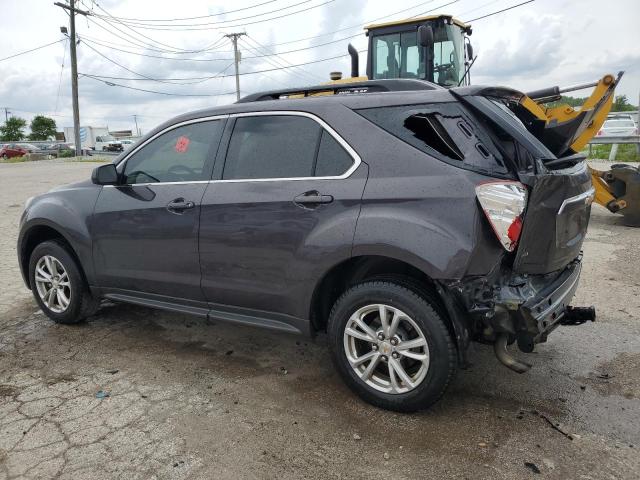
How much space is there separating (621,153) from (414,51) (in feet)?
45.3

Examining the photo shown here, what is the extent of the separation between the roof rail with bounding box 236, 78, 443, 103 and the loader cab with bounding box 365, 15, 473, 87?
5.09 m

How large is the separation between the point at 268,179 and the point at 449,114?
120 centimetres

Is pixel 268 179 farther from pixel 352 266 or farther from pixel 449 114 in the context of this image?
pixel 449 114

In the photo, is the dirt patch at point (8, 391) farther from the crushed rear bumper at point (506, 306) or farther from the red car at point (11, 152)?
the red car at point (11, 152)

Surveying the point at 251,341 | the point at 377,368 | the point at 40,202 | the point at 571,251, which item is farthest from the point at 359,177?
the point at 40,202

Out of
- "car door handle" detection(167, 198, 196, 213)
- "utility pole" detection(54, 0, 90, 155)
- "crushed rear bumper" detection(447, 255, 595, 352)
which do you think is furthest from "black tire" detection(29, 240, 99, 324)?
"utility pole" detection(54, 0, 90, 155)

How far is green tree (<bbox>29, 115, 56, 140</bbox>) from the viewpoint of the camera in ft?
224

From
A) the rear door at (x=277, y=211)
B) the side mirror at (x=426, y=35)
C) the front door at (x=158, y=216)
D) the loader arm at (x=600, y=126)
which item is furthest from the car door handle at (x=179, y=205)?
the side mirror at (x=426, y=35)

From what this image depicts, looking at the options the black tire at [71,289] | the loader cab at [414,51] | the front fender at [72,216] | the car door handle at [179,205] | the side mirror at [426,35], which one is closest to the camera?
the car door handle at [179,205]

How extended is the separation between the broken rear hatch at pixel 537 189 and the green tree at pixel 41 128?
76.1 m

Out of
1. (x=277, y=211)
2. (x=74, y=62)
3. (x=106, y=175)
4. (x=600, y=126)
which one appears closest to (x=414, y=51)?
(x=600, y=126)

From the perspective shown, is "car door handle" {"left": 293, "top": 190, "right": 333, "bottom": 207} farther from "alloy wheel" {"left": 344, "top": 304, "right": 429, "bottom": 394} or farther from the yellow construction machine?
the yellow construction machine

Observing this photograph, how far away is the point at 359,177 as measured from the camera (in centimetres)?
312

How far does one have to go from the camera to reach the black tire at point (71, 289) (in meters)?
4.48
